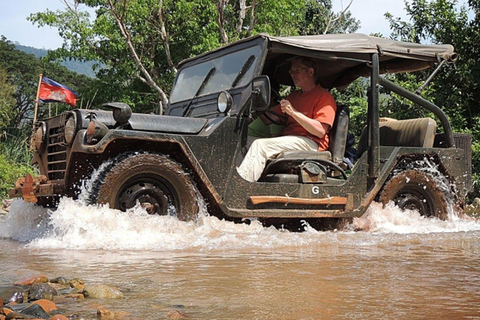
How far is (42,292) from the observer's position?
10.7ft

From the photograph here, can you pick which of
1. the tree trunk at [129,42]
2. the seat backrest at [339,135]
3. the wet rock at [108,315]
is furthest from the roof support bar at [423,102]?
the tree trunk at [129,42]

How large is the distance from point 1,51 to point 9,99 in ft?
57.2

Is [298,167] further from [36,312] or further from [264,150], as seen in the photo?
[36,312]

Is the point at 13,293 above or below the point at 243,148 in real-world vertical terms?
below

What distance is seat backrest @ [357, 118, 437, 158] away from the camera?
734 cm

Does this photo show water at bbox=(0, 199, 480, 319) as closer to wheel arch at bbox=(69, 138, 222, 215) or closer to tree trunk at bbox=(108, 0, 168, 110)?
wheel arch at bbox=(69, 138, 222, 215)

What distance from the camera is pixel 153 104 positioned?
23859mm

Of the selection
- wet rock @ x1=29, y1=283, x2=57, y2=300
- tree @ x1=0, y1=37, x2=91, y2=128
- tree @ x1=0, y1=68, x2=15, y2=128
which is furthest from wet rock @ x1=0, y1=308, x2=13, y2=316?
tree @ x1=0, y1=37, x2=91, y2=128

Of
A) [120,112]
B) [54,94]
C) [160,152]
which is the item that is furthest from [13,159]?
[120,112]

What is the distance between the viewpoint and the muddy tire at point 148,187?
5.44m

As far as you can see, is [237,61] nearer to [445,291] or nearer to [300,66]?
[300,66]

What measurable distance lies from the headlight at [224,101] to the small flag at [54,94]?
1045 cm

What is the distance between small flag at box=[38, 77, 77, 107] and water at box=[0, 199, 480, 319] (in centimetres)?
924

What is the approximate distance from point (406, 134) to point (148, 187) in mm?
3286
